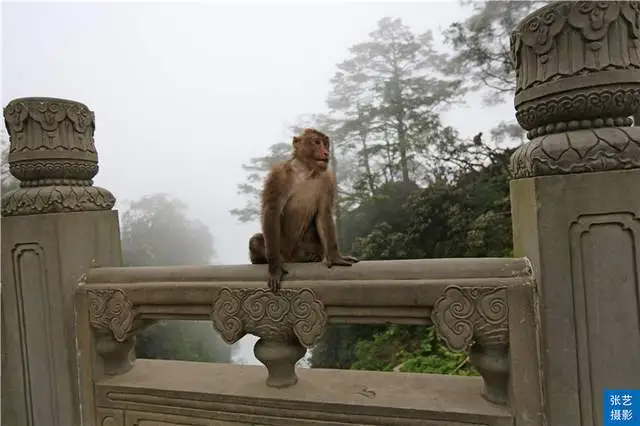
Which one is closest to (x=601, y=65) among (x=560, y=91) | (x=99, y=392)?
(x=560, y=91)

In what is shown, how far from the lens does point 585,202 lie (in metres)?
1.52

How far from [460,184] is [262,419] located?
600cm

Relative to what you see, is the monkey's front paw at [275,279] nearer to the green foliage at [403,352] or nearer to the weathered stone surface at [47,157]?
the weathered stone surface at [47,157]

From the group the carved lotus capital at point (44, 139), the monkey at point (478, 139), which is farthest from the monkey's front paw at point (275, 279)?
the monkey at point (478, 139)

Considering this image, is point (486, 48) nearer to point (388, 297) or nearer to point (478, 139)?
point (478, 139)

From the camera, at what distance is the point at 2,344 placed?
2.45 meters

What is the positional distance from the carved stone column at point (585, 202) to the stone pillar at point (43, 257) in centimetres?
221

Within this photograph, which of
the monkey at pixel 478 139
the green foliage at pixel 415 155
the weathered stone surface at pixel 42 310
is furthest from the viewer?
the monkey at pixel 478 139

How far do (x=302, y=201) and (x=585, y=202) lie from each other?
1.23 meters

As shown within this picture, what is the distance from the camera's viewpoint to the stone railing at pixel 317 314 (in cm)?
164

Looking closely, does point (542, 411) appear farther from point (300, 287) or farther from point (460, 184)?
point (460, 184)

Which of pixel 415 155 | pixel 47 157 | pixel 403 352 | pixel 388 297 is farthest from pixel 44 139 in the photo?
pixel 415 155

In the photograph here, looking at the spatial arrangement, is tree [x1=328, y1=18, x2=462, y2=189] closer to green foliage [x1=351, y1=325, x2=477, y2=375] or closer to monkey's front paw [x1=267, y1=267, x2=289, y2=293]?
green foliage [x1=351, y1=325, x2=477, y2=375]

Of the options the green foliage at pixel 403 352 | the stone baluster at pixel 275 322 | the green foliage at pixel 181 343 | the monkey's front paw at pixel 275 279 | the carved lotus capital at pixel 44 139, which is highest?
the carved lotus capital at pixel 44 139
